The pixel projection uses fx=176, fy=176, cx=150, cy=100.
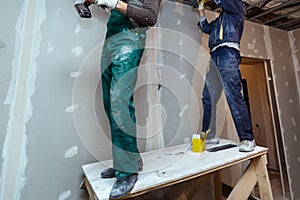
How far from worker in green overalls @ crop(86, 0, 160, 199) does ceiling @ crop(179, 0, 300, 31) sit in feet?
4.36

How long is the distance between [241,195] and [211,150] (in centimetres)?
34

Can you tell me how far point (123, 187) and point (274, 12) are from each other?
2.79m

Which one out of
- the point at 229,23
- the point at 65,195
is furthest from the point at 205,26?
the point at 65,195

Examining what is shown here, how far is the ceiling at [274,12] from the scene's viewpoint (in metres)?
2.06

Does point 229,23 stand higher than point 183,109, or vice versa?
point 229,23

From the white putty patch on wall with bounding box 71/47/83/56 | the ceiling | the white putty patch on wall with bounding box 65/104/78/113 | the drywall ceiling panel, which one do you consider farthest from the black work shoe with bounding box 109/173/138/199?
the drywall ceiling panel

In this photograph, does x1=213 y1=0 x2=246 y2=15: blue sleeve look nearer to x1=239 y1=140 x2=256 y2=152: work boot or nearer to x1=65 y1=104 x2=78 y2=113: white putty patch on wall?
x1=239 y1=140 x2=256 y2=152: work boot

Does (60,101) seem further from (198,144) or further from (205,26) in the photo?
(205,26)

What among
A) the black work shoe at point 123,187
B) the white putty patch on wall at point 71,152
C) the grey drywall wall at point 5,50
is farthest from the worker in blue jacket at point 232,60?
the grey drywall wall at point 5,50

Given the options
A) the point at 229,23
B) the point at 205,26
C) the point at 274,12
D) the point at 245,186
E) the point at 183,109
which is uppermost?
the point at 274,12

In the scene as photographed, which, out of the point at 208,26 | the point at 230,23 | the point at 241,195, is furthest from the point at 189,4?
the point at 241,195

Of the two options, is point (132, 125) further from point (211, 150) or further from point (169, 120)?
point (169, 120)

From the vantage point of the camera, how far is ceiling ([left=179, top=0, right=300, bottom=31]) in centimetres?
206

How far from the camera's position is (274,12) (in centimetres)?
231
